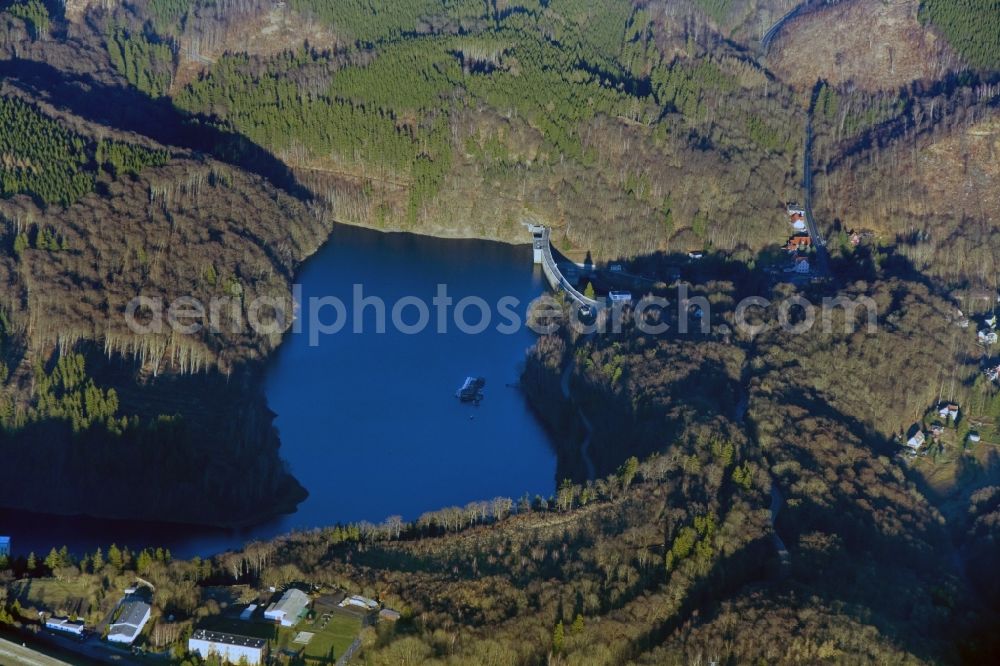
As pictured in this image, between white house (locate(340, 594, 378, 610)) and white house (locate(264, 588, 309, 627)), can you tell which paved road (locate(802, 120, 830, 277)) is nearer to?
white house (locate(340, 594, 378, 610))

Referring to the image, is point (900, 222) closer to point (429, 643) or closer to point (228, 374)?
point (228, 374)

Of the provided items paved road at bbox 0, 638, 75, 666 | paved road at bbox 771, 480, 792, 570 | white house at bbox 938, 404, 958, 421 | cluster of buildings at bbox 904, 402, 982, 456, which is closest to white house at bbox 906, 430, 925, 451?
cluster of buildings at bbox 904, 402, 982, 456

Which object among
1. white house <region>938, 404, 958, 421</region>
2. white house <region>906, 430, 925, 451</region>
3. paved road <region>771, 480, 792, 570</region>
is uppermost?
white house <region>938, 404, 958, 421</region>

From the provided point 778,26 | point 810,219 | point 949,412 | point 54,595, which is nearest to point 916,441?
point 949,412

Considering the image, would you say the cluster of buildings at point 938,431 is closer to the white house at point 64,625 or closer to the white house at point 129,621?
the white house at point 129,621

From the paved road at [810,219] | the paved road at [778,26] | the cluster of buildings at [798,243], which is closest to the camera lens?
the cluster of buildings at [798,243]

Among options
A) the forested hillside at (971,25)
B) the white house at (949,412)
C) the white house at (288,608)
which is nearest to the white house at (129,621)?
the white house at (288,608)

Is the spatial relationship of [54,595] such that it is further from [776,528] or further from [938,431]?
[938,431]
